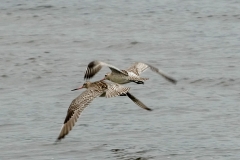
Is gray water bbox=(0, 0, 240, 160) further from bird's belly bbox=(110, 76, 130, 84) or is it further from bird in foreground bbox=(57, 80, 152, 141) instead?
bird's belly bbox=(110, 76, 130, 84)

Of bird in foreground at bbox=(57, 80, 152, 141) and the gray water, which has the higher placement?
bird in foreground at bbox=(57, 80, 152, 141)

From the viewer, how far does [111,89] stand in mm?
12281

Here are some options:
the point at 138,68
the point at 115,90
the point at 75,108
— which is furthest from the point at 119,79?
the point at 75,108

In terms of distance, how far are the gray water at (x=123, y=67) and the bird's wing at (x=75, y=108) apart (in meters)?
0.64

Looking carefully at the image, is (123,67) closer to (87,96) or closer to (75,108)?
(87,96)

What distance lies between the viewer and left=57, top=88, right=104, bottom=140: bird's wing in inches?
450

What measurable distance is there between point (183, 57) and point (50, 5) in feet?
21.5

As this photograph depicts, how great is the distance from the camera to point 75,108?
1173 centimetres

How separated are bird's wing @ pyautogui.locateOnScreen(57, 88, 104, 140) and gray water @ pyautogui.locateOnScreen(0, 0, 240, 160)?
25.1 inches

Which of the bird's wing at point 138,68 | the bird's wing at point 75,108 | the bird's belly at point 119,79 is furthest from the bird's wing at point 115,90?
the bird's wing at point 138,68

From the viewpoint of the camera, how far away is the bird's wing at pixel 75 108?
37.5 feet

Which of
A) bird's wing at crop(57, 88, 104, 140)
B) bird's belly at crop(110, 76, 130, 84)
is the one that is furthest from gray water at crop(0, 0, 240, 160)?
bird's belly at crop(110, 76, 130, 84)

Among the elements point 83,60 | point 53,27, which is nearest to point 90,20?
point 53,27

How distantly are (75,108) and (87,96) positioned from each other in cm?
31
